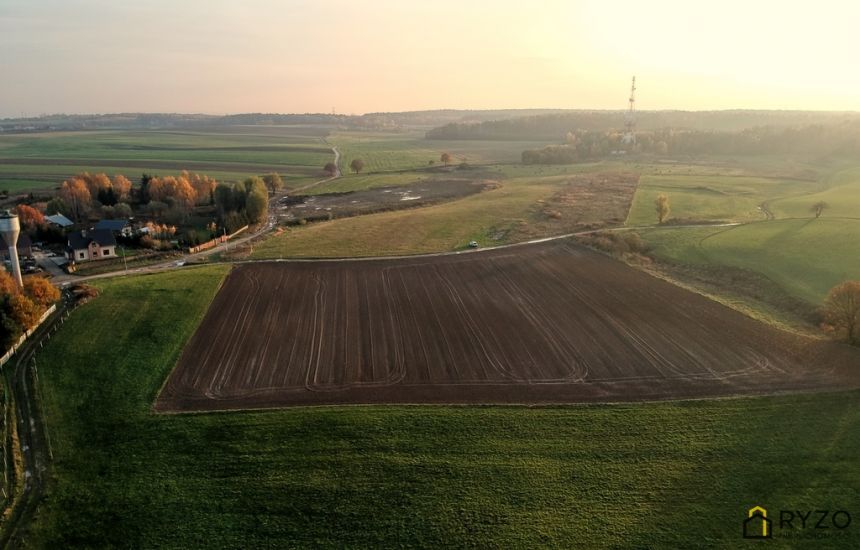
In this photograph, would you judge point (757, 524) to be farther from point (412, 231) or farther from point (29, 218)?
point (29, 218)

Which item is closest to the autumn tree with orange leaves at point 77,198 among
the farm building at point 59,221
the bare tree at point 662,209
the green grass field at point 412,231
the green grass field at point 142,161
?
the farm building at point 59,221

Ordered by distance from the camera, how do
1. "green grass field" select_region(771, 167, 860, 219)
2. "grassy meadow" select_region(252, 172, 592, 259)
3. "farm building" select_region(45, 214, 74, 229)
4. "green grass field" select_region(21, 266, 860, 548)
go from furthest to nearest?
"green grass field" select_region(771, 167, 860, 219) → "farm building" select_region(45, 214, 74, 229) → "grassy meadow" select_region(252, 172, 592, 259) → "green grass field" select_region(21, 266, 860, 548)

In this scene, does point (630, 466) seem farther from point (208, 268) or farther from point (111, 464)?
point (208, 268)

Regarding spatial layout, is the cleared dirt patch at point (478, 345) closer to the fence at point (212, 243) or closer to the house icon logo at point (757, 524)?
the house icon logo at point (757, 524)

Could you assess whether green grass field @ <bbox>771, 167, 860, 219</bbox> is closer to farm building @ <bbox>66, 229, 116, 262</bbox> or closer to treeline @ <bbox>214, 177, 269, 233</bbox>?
treeline @ <bbox>214, 177, 269, 233</bbox>

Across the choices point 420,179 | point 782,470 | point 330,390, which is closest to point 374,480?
point 330,390

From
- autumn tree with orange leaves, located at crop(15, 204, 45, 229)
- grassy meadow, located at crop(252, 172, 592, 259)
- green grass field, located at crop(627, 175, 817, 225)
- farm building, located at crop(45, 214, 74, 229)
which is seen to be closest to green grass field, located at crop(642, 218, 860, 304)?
green grass field, located at crop(627, 175, 817, 225)
